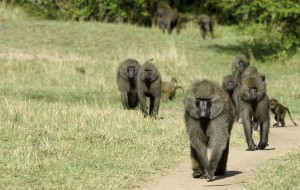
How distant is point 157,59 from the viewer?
2589 centimetres

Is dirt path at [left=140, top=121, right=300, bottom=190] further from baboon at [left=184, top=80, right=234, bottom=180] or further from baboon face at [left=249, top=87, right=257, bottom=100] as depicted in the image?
baboon face at [left=249, top=87, right=257, bottom=100]

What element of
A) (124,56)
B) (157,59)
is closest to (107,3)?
(124,56)

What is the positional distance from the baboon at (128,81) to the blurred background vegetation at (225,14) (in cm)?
1066

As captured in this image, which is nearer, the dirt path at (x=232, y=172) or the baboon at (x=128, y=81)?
the dirt path at (x=232, y=172)

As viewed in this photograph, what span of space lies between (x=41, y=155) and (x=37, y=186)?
5.41ft

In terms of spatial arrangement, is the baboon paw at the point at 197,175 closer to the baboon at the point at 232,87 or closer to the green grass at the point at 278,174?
the green grass at the point at 278,174

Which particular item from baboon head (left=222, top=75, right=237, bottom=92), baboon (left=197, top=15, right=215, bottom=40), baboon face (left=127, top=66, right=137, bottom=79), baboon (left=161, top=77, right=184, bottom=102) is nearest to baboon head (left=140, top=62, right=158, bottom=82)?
baboon face (left=127, top=66, right=137, bottom=79)

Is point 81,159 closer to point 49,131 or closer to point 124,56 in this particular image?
point 49,131

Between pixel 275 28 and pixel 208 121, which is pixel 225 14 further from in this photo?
pixel 208 121

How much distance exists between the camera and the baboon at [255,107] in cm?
1318

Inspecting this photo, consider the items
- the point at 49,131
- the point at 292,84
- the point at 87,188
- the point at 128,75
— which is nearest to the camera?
the point at 87,188

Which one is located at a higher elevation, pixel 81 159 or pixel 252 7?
pixel 252 7

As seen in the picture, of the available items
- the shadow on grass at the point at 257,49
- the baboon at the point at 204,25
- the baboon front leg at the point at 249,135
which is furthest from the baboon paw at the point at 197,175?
the baboon at the point at 204,25

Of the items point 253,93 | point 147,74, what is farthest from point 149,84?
point 253,93
